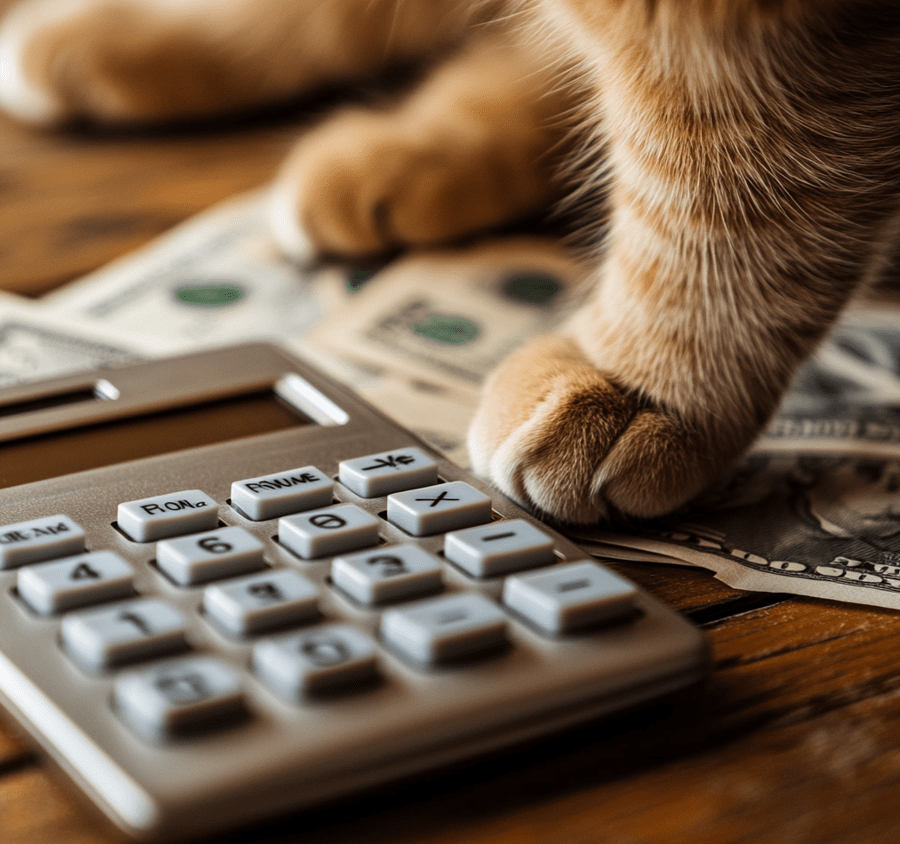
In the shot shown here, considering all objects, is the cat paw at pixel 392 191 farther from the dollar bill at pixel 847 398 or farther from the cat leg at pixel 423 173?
the dollar bill at pixel 847 398

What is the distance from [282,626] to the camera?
0.32m

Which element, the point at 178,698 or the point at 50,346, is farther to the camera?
the point at 50,346

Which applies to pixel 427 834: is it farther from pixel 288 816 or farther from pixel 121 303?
pixel 121 303

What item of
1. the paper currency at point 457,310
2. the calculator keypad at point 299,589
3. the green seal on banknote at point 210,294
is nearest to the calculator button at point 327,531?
the calculator keypad at point 299,589

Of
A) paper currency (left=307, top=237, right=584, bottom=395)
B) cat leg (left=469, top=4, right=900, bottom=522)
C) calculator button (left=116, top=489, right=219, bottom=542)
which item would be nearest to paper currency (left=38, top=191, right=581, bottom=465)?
paper currency (left=307, top=237, right=584, bottom=395)

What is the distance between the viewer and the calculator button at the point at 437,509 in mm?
383

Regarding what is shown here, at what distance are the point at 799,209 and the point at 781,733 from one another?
27 cm

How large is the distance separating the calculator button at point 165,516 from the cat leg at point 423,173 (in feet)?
1.43

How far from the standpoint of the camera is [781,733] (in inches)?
12.9

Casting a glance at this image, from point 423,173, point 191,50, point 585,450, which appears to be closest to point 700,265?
point 585,450

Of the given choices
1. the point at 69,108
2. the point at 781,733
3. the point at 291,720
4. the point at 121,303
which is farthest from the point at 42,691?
the point at 69,108

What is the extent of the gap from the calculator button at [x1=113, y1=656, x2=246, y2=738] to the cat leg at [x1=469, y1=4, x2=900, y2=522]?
198 mm

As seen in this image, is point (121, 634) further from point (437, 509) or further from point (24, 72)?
point (24, 72)

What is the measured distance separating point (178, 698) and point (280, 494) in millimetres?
128
